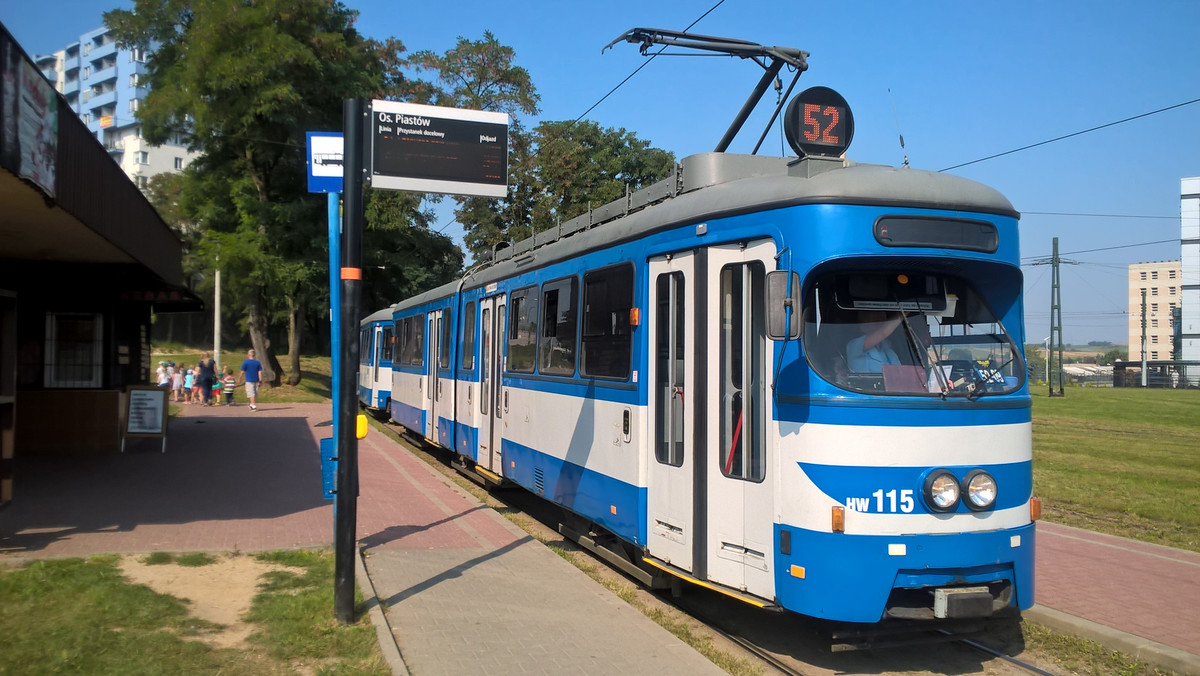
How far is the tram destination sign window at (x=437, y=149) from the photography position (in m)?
7.67

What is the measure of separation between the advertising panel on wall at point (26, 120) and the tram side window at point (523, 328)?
5.26 m

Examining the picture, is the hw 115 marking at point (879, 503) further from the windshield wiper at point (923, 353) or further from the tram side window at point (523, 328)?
the tram side window at point (523, 328)

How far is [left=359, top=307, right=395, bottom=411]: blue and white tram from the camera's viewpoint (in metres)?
24.4

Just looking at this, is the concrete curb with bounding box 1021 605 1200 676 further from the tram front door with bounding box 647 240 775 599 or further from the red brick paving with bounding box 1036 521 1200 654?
the tram front door with bounding box 647 240 775 599

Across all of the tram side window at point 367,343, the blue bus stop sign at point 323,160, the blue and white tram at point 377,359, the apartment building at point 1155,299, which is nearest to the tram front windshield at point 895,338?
the blue bus stop sign at point 323,160

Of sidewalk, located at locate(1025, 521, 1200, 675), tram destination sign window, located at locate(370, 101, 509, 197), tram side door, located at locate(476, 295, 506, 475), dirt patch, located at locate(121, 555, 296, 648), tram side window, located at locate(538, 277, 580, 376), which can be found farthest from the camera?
tram side door, located at locate(476, 295, 506, 475)

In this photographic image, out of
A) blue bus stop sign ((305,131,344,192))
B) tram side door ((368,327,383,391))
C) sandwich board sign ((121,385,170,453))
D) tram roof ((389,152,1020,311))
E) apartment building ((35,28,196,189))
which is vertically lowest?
sandwich board sign ((121,385,170,453))

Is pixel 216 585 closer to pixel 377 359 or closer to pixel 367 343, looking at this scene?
pixel 377 359

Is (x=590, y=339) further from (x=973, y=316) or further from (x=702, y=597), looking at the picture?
(x=973, y=316)

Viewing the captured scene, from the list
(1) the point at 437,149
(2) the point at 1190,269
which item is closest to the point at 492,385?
(1) the point at 437,149

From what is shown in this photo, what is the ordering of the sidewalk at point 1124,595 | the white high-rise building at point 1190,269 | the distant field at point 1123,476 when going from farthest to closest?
the white high-rise building at point 1190,269 → the distant field at point 1123,476 → the sidewalk at point 1124,595

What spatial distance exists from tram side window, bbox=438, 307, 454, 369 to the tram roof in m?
6.48

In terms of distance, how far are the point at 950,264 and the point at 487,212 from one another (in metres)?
A: 32.2

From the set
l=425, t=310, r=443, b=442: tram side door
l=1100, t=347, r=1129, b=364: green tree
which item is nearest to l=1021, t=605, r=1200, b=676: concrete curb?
l=425, t=310, r=443, b=442: tram side door
